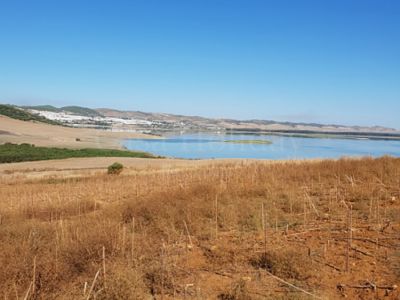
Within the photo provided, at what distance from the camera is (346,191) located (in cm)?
1080

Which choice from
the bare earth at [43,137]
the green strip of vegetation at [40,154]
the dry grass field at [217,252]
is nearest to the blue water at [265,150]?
the bare earth at [43,137]

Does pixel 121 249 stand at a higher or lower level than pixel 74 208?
higher

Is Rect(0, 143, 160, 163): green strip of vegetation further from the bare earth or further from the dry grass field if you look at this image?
the dry grass field

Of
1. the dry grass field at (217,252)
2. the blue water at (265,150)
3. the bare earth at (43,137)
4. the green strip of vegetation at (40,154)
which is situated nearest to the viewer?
the dry grass field at (217,252)

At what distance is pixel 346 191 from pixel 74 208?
7892mm

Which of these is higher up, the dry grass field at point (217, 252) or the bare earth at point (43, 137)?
the dry grass field at point (217, 252)

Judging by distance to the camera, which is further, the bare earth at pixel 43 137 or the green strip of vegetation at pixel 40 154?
Result: the bare earth at pixel 43 137

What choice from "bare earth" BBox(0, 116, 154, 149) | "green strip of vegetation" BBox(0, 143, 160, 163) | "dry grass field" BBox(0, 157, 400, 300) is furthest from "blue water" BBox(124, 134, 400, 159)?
"dry grass field" BBox(0, 157, 400, 300)

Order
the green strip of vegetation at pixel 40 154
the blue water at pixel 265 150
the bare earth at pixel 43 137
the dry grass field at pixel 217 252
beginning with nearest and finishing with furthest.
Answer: the dry grass field at pixel 217 252 → the green strip of vegetation at pixel 40 154 → the blue water at pixel 265 150 → the bare earth at pixel 43 137

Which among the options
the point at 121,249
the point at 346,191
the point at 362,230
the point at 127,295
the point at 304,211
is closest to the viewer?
the point at 127,295

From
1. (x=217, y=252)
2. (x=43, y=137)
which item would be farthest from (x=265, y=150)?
(x=217, y=252)

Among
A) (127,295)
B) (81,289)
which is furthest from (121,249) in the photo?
(127,295)

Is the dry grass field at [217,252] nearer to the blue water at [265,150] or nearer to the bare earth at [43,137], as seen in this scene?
the blue water at [265,150]

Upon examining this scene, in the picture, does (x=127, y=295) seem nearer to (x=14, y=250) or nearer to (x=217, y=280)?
(x=217, y=280)
